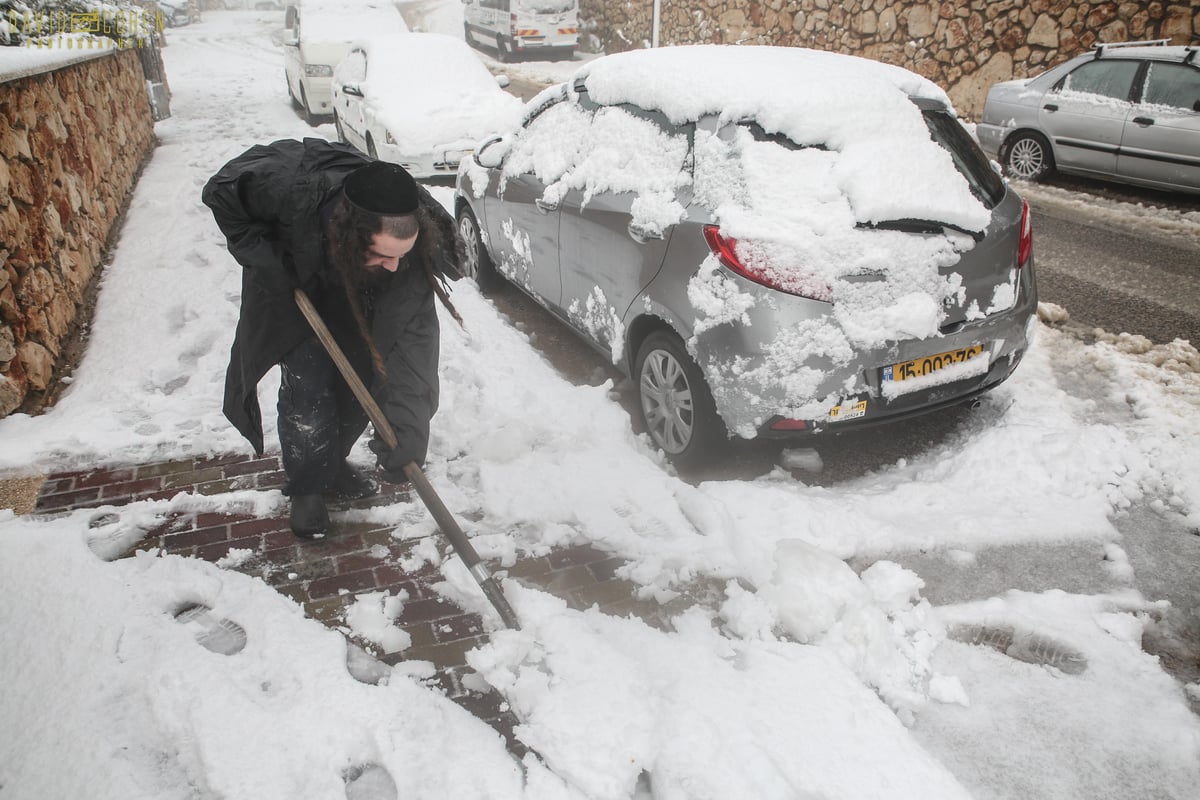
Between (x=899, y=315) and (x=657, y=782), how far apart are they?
6.26 ft

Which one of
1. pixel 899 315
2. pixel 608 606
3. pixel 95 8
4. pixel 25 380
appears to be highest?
pixel 95 8

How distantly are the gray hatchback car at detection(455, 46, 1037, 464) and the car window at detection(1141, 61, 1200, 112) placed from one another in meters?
5.82

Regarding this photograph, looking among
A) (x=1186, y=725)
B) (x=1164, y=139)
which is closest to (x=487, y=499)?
(x=1186, y=725)

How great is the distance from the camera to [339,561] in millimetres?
2908

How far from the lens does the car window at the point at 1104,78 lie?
312 inches

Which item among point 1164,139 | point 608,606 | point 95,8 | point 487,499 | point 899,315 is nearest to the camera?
point 608,606

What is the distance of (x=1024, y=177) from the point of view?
8984 mm

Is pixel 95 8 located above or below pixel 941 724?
above

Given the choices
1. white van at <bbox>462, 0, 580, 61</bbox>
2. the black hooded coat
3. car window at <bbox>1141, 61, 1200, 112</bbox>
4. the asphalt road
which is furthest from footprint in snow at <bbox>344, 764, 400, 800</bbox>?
Answer: white van at <bbox>462, 0, 580, 61</bbox>

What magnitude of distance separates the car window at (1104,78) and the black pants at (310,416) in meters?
8.72

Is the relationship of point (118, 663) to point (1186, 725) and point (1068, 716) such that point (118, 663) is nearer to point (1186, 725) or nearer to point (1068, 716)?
point (1068, 716)

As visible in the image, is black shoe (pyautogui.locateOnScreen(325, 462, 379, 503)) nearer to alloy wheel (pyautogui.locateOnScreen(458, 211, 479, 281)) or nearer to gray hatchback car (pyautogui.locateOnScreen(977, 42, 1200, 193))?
alloy wheel (pyautogui.locateOnScreen(458, 211, 479, 281))

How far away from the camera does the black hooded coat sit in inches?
99.6

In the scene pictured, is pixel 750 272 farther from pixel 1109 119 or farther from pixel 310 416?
pixel 1109 119
